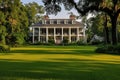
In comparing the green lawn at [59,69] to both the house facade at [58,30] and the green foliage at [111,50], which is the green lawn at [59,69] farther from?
the house facade at [58,30]

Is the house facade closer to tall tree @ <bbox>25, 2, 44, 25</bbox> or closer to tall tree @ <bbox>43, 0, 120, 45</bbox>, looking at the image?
tall tree @ <bbox>25, 2, 44, 25</bbox>

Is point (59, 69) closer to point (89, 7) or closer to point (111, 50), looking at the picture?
point (111, 50)

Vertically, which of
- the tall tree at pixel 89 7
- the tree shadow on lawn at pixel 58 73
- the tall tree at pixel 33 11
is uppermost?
the tall tree at pixel 33 11

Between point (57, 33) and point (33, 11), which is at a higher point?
point (33, 11)

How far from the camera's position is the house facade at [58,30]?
114875 millimetres

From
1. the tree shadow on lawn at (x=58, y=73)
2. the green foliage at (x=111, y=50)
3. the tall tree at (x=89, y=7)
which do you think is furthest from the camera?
the tall tree at (x=89, y=7)

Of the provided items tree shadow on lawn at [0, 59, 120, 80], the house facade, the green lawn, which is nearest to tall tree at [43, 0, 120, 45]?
the green lawn

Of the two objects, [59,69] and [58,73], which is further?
[59,69]

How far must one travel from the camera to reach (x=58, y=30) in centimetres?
11706

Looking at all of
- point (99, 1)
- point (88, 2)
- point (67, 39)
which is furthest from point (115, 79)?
point (67, 39)

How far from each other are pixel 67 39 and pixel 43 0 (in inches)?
2504

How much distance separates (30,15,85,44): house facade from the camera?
114875mm

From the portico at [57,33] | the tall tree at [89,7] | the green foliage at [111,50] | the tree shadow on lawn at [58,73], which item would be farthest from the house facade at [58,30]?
the tree shadow on lawn at [58,73]

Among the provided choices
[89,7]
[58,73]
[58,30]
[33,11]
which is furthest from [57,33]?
[58,73]
